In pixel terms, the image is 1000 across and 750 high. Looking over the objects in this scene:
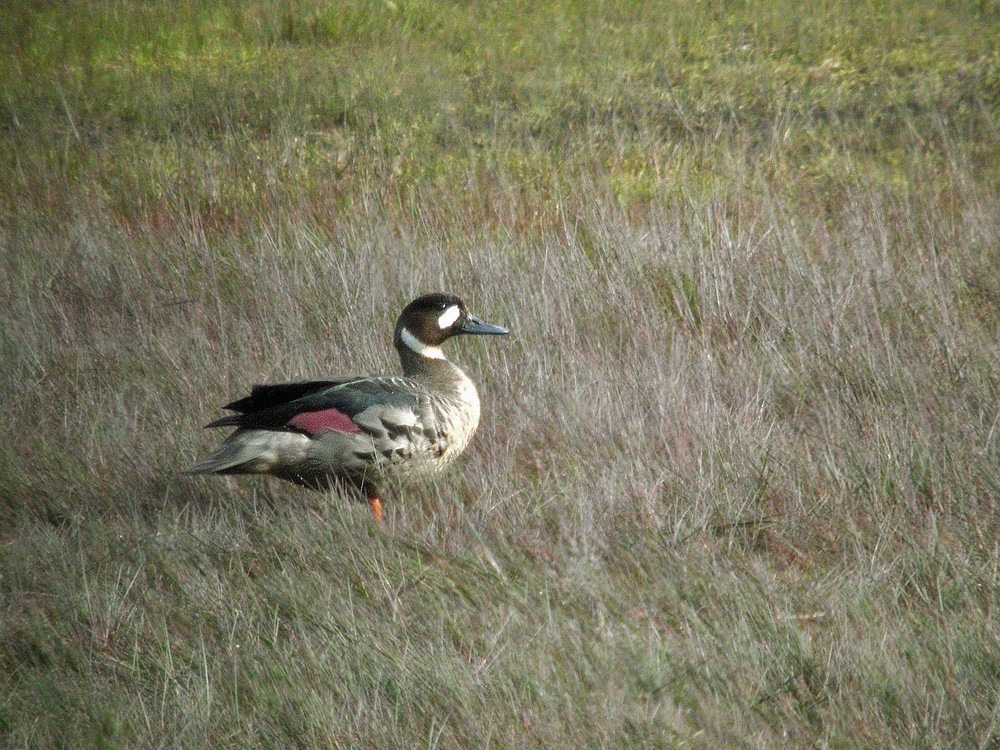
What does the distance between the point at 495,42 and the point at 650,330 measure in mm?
6750

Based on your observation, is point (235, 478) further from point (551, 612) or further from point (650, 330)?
point (650, 330)

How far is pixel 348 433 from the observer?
313 cm

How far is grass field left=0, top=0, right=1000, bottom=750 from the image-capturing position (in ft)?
7.22

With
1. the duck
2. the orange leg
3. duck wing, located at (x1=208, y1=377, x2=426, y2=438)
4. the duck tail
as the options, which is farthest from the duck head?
the duck tail

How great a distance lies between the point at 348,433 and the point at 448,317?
725mm

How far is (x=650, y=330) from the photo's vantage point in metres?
4.21

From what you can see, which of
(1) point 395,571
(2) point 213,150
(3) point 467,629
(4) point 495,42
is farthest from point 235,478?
(4) point 495,42

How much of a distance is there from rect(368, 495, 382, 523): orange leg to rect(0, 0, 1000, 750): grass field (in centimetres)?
9

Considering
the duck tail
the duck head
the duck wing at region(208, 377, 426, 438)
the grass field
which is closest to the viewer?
the grass field

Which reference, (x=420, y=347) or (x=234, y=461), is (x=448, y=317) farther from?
(x=234, y=461)

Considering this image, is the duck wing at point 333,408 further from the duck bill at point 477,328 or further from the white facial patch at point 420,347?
the duck bill at point 477,328

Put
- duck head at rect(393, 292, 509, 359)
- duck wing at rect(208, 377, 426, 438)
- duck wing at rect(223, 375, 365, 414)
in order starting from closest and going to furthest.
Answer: duck wing at rect(208, 377, 426, 438), duck wing at rect(223, 375, 365, 414), duck head at rect(393, 292, 509, 359)

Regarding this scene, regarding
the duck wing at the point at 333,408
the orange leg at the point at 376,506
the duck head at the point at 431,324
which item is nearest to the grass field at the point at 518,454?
the orange leg at the point at 376,506

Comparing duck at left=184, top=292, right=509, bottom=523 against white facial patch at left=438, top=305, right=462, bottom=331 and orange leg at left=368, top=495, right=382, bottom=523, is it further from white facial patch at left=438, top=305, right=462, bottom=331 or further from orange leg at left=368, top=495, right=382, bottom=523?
white facial patch at left=438, top=305, right=462, bottom=331
